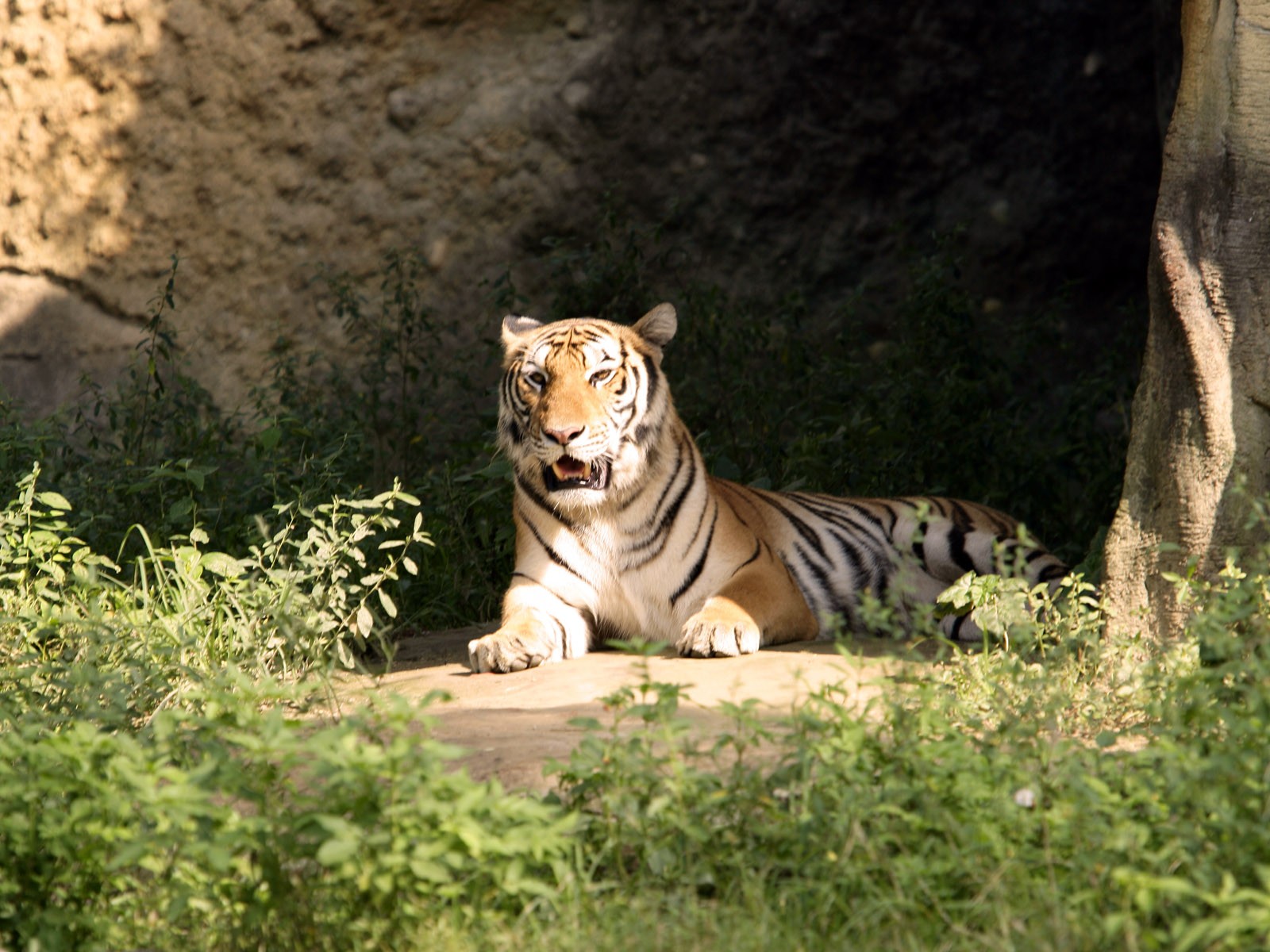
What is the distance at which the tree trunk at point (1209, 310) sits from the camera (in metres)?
3.57

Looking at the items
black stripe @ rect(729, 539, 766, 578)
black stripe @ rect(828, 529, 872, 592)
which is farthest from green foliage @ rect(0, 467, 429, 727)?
black stripe @ rect(828, 529, 872, 592)

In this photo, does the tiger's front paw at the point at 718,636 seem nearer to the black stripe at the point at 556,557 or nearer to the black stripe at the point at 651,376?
the black stripe at the point at 556,557

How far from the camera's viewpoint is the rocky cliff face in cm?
679

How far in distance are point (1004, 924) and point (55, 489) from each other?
408cm

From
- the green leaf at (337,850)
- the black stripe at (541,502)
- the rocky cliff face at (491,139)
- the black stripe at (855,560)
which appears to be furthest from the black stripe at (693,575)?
the rocky cliff face at (491,139)

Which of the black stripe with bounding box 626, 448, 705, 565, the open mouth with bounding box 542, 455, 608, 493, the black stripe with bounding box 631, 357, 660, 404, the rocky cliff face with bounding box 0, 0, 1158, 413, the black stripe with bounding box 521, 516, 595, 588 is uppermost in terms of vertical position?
the rocky cliff face with bounding box 0, 0, 1158, 413

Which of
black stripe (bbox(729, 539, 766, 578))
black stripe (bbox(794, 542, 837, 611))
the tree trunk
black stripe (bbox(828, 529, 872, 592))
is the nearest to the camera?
the tree trunk

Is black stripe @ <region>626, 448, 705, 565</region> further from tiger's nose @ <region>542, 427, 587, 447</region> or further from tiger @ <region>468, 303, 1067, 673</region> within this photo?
tiger's nose @ <region>542, 427, 587, 447</region>

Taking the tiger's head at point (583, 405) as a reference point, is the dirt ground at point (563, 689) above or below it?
below

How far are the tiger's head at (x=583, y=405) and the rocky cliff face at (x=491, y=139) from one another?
2.15 m

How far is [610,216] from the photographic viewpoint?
253 inches

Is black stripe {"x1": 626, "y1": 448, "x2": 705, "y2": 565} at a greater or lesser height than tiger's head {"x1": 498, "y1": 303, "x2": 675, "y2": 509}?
lesser

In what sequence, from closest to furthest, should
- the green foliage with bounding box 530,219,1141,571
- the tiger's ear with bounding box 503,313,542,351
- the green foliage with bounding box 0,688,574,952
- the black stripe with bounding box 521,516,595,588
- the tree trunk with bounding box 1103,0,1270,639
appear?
the green foliage with bounding box 0,688,574,952 → the tree trunk with bounding box 1103,0,1270,639 → the black stripe with bounding box 521,516,595,588 → the tiger's ear with bounding box 503,313,542,351 → the green foliage with bounding box 530,219,1141,571

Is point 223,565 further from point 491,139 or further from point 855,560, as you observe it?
point 491,139
